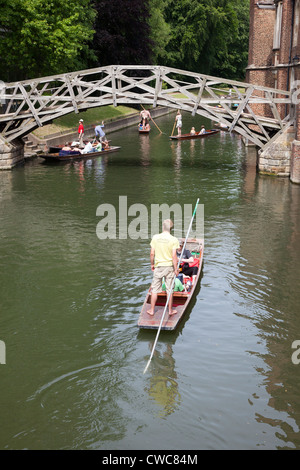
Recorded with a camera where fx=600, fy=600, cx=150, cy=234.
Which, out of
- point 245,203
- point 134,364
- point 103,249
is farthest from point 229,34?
point 134,364

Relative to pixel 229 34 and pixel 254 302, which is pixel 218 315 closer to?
pixel 254 302

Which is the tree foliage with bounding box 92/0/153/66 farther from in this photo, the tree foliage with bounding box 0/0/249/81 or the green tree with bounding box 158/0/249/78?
the green tree with bounding box 158/0/249/78

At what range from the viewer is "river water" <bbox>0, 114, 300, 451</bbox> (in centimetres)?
764

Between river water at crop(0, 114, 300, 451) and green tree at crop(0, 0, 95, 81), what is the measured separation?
13825 millimetres

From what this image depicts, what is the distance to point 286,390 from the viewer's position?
28.1ft

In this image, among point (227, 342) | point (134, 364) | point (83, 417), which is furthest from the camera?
point (227, 342)

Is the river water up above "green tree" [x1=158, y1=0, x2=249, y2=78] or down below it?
below

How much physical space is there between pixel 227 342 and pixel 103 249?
542 cm

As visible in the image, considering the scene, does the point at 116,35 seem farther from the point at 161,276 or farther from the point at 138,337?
the point at 138,337

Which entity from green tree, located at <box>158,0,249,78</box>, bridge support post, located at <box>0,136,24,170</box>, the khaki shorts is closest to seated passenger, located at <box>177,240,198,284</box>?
the khaki shorts

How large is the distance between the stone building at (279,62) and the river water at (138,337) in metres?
3.72

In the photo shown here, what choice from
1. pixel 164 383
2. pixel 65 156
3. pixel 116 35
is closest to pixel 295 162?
pixel 65 156

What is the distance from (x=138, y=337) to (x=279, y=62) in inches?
830
